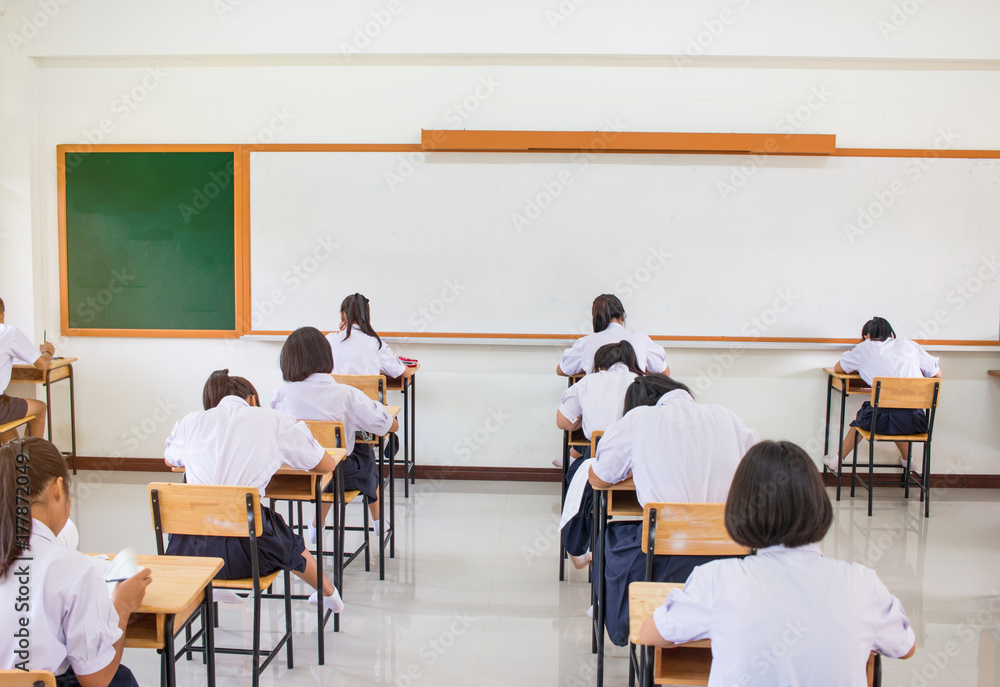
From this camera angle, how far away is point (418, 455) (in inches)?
216

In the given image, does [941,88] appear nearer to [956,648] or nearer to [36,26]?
[956,648]

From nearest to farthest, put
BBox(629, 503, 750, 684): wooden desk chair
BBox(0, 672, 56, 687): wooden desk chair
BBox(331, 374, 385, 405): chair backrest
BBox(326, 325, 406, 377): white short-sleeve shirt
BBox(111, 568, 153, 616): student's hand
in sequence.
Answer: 1. BBox(0, 672, 56, 687): wooden desk chair
2. BBox(111, 568, 153, 616): student's hand
3. BBox(629, 503, 750, 684): wooden desk chair
4. BBox(331, 374, 385, 405): chair backrest
5. BBox(326, 325, 406, 377): white short-sleeve shirt

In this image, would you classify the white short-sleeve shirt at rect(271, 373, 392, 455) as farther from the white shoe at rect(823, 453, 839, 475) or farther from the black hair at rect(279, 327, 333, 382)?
the white shoe at rect(823, 453, 839, 475)

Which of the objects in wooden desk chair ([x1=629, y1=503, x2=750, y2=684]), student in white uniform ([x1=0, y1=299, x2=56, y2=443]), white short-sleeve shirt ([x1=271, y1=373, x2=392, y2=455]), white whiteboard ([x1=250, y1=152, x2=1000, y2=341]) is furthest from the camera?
white whiteboard ([x1=250, y1=152, x2=1000, y2=341])

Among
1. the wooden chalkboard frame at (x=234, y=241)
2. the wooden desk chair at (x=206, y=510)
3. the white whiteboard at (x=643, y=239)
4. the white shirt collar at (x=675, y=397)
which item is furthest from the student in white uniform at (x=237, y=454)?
the wooden chalkboard frame at (x=234, y=241)

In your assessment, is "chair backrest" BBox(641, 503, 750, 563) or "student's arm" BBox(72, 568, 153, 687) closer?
"student's arm" BBox(72, 568, 153, 687)

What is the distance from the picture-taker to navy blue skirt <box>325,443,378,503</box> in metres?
3.80

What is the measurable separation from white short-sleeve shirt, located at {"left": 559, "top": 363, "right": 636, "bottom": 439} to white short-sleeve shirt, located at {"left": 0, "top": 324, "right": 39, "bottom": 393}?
3.42 meters

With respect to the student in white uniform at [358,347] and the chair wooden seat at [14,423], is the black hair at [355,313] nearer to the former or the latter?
the student in white uniform at [358,347]

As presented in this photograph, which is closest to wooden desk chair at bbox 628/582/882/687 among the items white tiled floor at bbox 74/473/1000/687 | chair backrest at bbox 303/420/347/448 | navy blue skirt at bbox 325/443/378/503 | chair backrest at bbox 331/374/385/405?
white tiled floor at bbox 74/473/1000/687

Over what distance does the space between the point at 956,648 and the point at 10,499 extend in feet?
11.4

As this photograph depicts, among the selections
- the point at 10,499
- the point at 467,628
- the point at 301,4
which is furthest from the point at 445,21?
the point at 10,499

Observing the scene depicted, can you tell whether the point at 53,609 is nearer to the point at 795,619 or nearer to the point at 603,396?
the point at 795,619

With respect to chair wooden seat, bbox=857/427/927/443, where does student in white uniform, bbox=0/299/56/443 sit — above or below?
above
